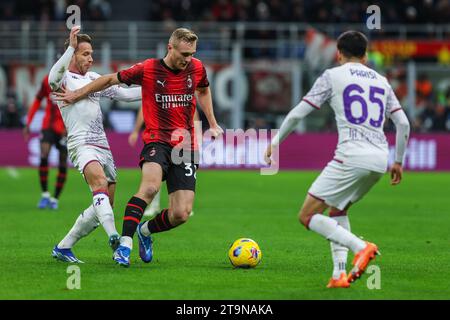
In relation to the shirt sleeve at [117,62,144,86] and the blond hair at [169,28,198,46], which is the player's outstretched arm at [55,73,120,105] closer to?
the shirt sleeve at [117,62,144,86]

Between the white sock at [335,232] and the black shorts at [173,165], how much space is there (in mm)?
2020

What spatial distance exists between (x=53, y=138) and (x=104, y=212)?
7529 millimetres

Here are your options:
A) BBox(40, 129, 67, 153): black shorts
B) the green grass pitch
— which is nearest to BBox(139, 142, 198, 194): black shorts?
the green grass pitch

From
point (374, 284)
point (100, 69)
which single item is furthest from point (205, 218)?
point (100, 69)

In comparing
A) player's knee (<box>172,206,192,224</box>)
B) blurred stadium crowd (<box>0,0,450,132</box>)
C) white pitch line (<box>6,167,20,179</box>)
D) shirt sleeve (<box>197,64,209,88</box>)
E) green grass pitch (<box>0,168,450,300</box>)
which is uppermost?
blurred stadium crowd (<box>0,0,450,132</box>)

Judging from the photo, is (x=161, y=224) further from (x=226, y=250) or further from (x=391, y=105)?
(x=391, y=105)

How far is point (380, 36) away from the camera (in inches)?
1297

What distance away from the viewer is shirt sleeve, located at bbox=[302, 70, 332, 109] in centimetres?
847

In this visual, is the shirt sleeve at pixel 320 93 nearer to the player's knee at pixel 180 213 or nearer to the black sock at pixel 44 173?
the player's knee at pixel 180 213

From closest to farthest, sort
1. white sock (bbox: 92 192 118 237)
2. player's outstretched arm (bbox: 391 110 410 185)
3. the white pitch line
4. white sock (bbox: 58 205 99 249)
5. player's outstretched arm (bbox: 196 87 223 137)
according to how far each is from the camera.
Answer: player's outstretched arm (bbox: 391 110 410 185) → white sock (bbox: 92 192 118 237) → white sock (bbox: 58 205 99 249) → player's outstretched arm (bbox: 196 87 223 137) → the white pitch line

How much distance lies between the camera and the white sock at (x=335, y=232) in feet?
27.1

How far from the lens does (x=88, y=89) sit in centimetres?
997

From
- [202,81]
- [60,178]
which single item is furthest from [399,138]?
[60,178]

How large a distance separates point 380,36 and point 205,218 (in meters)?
18.7
